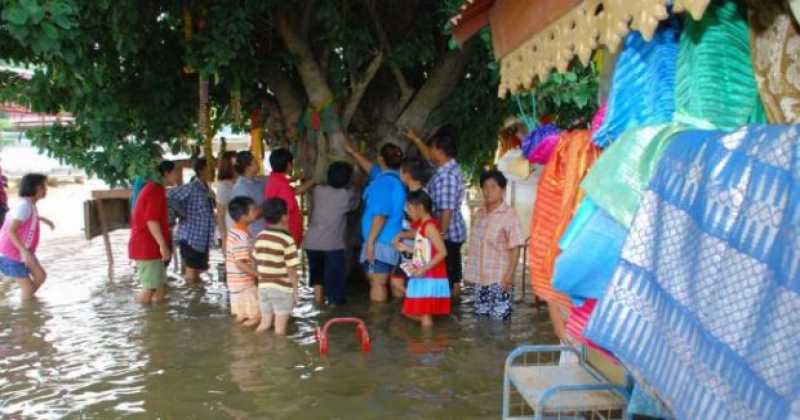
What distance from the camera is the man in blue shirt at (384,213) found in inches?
295

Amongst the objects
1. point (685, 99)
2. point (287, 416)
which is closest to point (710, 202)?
point (685, 99)

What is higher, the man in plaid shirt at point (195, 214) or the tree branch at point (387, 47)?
the tree branch at point (387, 47)

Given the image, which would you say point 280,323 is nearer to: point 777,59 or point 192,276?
point 192,276

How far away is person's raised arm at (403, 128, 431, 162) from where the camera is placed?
832cm

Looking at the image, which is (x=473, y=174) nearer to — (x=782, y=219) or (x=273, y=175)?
(x=273, y=175)

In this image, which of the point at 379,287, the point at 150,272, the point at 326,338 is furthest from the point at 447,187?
the point at 150,272

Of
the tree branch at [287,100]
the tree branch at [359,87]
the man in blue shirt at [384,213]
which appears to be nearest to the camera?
the man in blue shirt at [384,213]

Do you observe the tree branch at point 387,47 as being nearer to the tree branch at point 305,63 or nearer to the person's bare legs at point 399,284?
the tree branch at point 305,63

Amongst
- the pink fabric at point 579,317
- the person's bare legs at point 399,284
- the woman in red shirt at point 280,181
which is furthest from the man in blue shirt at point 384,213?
the pink fabric at point 579,317

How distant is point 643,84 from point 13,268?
295 inches

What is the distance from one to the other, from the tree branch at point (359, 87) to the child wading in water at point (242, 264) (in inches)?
78.6

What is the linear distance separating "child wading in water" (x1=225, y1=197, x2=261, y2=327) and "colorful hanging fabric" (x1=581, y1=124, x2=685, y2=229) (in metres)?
4.71

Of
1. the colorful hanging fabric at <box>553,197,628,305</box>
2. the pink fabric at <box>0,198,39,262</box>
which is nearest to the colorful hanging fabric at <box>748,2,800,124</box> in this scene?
the colorful hanging fabric at <box>553,197,628,305</box>

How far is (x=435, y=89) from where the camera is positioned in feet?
28.1
